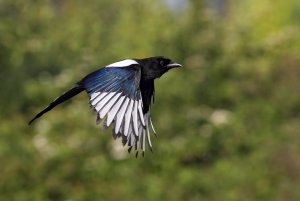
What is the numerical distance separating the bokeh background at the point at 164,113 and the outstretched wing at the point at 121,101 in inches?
254

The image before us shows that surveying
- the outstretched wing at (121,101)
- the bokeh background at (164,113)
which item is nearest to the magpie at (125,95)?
the outstretched wing at (121,101)

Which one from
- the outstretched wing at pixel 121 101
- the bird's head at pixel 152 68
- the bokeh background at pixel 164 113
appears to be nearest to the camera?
the outstretched wing at pixel 121 101

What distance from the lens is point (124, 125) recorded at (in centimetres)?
659

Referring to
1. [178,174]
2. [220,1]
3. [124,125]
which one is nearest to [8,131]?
[178,174]

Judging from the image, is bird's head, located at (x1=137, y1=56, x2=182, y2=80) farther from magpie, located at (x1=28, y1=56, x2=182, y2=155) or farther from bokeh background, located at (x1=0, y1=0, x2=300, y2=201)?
bokeh background, located at (x1=0, y1=0, x2=300, y2=201)

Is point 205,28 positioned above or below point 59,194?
above

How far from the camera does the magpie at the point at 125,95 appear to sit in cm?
664

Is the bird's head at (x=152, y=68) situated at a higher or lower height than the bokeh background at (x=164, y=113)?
higher

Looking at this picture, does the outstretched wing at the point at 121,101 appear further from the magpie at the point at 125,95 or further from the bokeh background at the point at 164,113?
the bokeh background at the point at 164,113

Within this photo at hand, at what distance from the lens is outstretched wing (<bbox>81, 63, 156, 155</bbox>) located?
6609 mm

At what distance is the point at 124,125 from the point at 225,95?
11.4 metres

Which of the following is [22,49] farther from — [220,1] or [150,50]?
[220,1]

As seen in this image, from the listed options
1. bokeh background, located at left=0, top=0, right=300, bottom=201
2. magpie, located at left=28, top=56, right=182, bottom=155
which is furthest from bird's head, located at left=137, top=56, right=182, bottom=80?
bokeh background, located at left=0, top=0, right=300, bottom=201

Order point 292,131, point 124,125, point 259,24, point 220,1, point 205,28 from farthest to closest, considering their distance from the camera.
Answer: point 220,1, point 259,24, point 205,28, point 292,131, point 124,125
